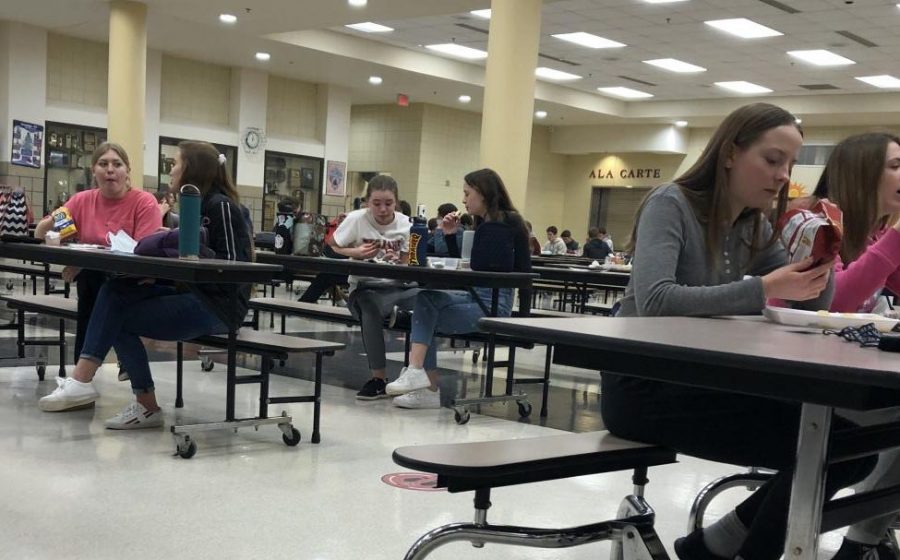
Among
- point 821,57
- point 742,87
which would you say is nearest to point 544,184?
point 742,87

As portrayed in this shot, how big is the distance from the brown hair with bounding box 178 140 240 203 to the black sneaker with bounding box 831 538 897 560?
2.49m

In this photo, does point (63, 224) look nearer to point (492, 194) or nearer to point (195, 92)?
point (492, 194)

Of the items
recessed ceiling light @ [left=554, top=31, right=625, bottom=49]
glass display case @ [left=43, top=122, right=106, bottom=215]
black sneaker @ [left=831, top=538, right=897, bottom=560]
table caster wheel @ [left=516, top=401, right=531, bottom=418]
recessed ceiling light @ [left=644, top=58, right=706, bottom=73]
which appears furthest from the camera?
glass display case @ [left=43, top=122, right=106, bottom=215]

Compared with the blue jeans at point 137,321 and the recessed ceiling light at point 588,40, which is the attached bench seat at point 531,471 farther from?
the recessed ceiling light at point 588,40

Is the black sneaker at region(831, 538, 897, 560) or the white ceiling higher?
the white ceiling

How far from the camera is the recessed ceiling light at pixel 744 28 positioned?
9.98m

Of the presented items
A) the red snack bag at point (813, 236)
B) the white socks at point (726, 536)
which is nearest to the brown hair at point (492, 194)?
the red snack bag at point (813, 236)

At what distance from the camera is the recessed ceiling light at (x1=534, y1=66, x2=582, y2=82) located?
542 inches

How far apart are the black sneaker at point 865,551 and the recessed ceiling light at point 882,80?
12.3 m

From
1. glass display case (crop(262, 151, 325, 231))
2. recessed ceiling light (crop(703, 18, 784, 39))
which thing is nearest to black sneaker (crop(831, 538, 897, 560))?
recessed ceiling light (crop(703, 18, 784, 39))

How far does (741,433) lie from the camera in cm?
151

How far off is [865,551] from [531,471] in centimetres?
96

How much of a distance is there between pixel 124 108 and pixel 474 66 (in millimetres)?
6055

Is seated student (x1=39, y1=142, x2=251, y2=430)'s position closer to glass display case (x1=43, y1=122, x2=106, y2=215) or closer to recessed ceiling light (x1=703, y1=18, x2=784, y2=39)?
recessed ceiling light (x1=703, y1=18, x2=784, y2=39)
